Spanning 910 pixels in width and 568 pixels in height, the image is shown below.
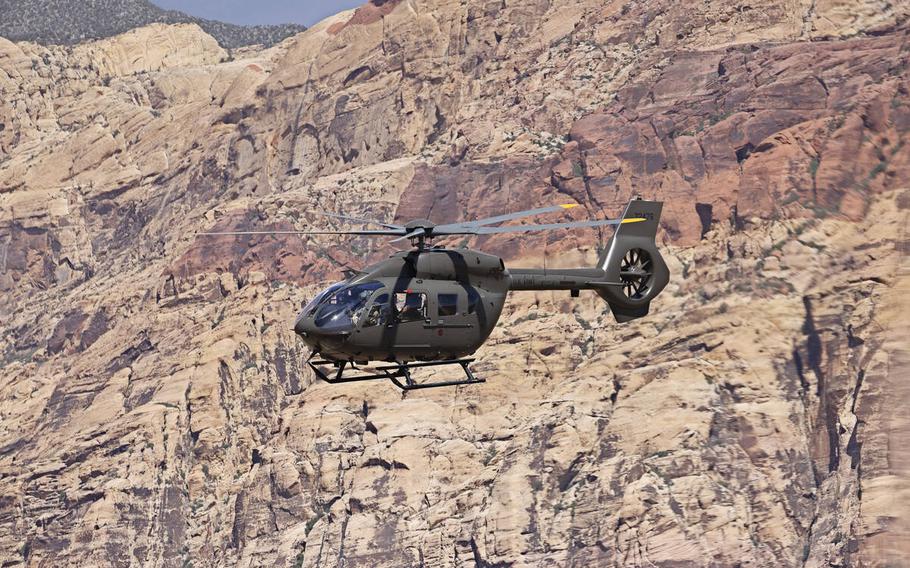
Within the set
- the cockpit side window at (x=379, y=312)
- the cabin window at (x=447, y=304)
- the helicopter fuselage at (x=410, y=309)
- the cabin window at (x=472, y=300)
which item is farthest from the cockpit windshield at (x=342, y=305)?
the cabin window at (x=472, y=300)

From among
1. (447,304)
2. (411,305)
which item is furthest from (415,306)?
(447,304)

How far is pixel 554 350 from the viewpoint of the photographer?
152 metres

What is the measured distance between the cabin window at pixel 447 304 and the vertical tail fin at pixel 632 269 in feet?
34.3

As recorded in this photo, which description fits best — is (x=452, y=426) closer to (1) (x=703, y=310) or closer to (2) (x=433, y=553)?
(2) (x=433, y=553)

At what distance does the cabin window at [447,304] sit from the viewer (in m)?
53.8

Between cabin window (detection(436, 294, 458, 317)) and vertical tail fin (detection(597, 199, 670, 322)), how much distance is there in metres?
10.4

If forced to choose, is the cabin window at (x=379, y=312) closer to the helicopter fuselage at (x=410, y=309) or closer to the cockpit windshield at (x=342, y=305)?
the helicopter fuselage at (x=410, y=309)

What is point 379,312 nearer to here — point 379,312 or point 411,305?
point 379,312

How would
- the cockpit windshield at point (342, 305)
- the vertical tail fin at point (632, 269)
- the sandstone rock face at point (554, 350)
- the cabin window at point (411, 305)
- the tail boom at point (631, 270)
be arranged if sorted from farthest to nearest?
the sandstone rock face at point (554, 350), the vertical tail fin at point (632, 269), the tail boom at point (631, 270), the cabin window at point (411, 305), the cockpit windshield at point (342, 305)

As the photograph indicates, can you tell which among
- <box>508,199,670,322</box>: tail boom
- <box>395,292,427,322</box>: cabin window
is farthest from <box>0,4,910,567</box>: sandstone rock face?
<box>395,292,427,322</box>: cabin window

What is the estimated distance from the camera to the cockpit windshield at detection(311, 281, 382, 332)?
169 ft

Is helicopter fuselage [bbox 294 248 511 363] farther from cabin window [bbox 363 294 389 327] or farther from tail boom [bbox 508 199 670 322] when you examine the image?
tail boom [bbox 508 199 670 322]

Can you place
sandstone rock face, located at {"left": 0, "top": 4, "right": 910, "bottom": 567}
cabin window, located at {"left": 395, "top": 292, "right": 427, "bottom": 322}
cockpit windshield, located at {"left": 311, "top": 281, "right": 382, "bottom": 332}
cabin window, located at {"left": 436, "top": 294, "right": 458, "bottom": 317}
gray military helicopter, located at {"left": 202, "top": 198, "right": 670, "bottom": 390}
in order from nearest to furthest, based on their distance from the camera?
1. cockpit windshield, located at {"left": 311, "top": 281, "right": 382, "bottom": 332}
2. gray military helicopter, located at {"left": 202, "top": 198, "right": 670, "bottom": 390}
3. cabin window, located at {"left": 395, "top": 292, "right": 427, "bottom": 322}
4. cabin window, located at {"left": 436, "top": 294, "right": 458, "bottom": 317}
5. sandstone rock face, located at {"left": 0, "top": 4, "right": 910, "bottom": 567}

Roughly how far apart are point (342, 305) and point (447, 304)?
3911mm
